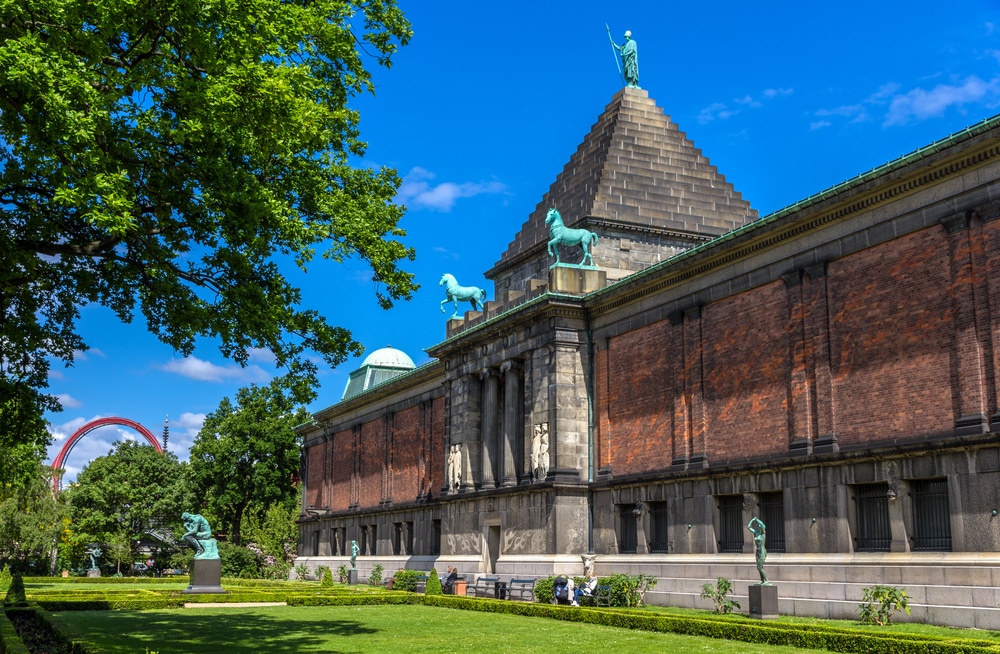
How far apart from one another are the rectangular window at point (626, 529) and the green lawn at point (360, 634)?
6717 millimetres

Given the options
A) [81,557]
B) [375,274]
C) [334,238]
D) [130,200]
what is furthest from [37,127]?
[81,557]

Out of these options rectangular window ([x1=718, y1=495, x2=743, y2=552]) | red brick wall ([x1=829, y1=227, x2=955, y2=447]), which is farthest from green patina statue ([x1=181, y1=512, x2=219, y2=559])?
red brick wall ([x1=829, y1=227, x2=955, y2=447])

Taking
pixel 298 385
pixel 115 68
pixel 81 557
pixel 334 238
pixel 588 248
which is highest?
pixel 588 248

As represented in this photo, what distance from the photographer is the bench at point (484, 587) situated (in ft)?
144

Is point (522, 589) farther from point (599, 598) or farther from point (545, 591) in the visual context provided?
point (599, 598)

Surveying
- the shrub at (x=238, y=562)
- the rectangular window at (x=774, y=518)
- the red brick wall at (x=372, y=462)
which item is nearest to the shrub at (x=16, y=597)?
the rectangular window at (x=774, y=518)

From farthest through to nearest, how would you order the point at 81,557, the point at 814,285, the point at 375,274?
the point at 81,557 → the point at 814,285 → the point at 375,274

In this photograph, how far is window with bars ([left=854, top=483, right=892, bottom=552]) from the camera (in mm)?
28016

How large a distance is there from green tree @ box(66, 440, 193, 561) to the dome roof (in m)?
20.5

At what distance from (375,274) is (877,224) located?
1534 centimetres

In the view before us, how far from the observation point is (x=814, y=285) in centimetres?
3139

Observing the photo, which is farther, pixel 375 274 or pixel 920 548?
pixel 920 548

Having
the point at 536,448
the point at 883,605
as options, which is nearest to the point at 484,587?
the point at 536,448

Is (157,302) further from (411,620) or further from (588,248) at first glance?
(588,248)
